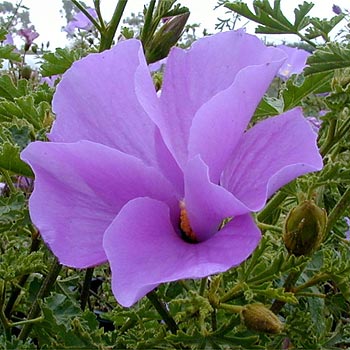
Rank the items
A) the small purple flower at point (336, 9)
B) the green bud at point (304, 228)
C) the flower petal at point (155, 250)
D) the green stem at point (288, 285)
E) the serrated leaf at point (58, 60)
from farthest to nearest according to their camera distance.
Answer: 1. the small purple flower at point (336, 9)
2. the serrated leaf at point (58, 60)
3. the green stem at point (288, 285)
4. the green bud at point (304, 228)
5. the flower petal at point (155, 250)

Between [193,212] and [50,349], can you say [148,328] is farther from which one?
[193,212]

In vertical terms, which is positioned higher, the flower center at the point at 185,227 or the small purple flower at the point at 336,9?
the flower center at the point at 185,227

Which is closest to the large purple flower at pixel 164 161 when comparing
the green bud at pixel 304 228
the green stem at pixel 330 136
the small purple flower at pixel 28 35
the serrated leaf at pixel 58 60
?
the green bud at pixel 304 228

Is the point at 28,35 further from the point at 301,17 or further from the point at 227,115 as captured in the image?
the point at 227,115

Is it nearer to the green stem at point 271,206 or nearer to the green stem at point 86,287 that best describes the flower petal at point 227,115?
the green stem at point 271,206

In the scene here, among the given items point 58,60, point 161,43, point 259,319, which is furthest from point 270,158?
point 58,60

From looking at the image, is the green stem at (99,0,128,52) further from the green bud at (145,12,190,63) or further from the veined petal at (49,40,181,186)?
the veined petal at (49,40,181,186)

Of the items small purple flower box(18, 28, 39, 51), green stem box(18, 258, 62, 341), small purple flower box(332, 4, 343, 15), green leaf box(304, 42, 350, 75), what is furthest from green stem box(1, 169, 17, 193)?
small purple flower box(18, 28, 39, 51)
